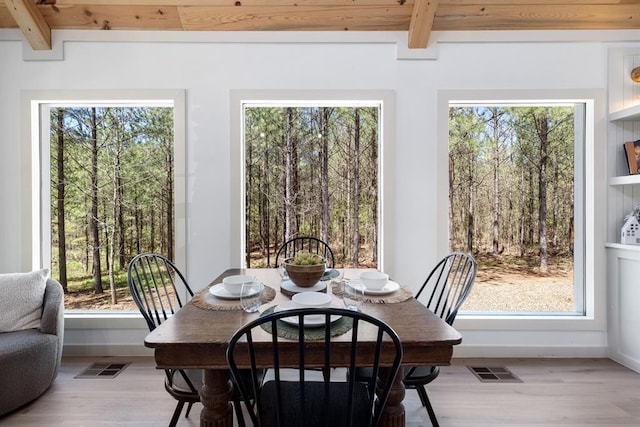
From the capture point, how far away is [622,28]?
8.72 ft

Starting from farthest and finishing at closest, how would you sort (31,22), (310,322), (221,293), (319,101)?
(319,101) < (31,22) < (221,293) < (310,322)

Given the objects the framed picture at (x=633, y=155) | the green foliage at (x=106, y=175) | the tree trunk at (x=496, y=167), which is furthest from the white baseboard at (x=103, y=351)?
the framed picture at (x=633, y=155)

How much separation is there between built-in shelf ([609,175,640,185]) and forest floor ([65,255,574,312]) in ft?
2.34

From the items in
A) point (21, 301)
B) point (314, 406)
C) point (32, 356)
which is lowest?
point (32, 356)

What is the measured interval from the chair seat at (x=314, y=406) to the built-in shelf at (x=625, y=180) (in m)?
2.53

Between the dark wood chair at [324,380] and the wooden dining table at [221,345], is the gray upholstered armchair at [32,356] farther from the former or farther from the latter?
the dark wood chair at [324,380]

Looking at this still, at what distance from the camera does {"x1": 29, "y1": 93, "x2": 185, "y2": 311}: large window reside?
111 inches

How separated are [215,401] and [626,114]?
132 inches

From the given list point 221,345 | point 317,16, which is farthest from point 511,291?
point 317,16

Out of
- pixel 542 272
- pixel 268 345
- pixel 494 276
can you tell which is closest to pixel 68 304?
pixel 268 345

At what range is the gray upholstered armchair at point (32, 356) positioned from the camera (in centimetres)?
188

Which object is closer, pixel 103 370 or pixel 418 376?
pixel 418 376

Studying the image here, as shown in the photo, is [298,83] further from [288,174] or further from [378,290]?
[378,290]

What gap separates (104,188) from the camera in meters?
2.82
